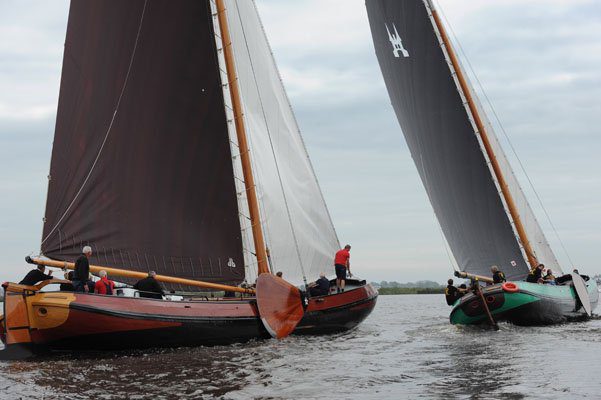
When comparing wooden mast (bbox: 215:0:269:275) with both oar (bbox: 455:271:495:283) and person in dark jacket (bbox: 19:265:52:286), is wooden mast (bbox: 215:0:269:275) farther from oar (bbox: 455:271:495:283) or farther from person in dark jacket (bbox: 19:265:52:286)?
oar (bbox: 455:271:495:283)

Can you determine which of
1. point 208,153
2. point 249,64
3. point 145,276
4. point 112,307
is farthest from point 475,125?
point 112,307

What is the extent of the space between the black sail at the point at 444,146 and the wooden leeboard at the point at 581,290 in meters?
1.80

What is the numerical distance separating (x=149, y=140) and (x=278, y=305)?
229 inches

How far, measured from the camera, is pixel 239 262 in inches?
891

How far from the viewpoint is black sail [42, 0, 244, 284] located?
21.9 metres

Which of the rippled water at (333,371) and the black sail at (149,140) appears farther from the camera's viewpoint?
the black sail at (149,140)

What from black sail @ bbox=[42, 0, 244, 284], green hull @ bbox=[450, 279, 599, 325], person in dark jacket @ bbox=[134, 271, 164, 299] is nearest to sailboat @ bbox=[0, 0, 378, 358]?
black sail @ bbox=[42, 0, 244, 284]

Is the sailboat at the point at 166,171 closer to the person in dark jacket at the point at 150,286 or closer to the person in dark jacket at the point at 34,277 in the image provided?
the person in dark jacket at the point at 150,286

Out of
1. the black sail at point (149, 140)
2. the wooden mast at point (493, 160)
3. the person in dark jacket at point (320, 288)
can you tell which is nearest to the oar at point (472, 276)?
the wooden mast at point (493, 160)

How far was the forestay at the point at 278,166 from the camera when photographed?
25609 millimetres

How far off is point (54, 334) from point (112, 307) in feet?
4.53

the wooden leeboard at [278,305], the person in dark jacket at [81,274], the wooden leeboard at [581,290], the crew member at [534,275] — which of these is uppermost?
the person in dark jacket at [81,274]

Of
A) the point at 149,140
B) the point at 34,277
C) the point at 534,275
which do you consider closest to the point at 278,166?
the point at 149,140

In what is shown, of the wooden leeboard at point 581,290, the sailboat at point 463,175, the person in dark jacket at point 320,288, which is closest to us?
the person in dark jacket at point 320,288
